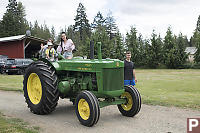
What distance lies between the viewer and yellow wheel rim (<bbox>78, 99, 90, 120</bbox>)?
558cm

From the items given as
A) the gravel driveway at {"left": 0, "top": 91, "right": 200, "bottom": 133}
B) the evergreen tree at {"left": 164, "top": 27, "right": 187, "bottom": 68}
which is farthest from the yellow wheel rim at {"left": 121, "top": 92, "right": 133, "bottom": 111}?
the evergreen tree at {"left": 164, "top": 27, "right": 187, "bottom": 68}

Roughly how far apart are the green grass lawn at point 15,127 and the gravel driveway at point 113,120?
250mm

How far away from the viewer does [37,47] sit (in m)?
36.5

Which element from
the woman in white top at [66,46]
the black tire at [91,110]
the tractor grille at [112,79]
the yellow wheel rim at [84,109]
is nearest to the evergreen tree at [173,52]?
the woman in white top at [66,46]

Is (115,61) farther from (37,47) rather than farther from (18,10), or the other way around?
(18,10)

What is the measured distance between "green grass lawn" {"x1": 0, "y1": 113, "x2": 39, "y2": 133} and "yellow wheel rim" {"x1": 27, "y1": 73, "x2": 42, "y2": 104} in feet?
3.79

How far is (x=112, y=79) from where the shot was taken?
576cm

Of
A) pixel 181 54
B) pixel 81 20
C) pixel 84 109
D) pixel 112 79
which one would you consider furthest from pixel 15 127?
pixel 81 20

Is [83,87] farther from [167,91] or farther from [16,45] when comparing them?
[16,45]

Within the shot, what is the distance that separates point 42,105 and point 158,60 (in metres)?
34.4

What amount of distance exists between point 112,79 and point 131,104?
3.60 feet

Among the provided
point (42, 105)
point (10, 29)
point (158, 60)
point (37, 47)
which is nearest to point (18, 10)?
point (10, 29)

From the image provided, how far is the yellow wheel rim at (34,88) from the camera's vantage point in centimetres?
698

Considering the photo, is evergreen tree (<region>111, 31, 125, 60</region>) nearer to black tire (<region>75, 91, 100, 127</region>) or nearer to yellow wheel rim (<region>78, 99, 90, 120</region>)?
yellow wheel rim (<region>78, 99, 90, 120</region>)
